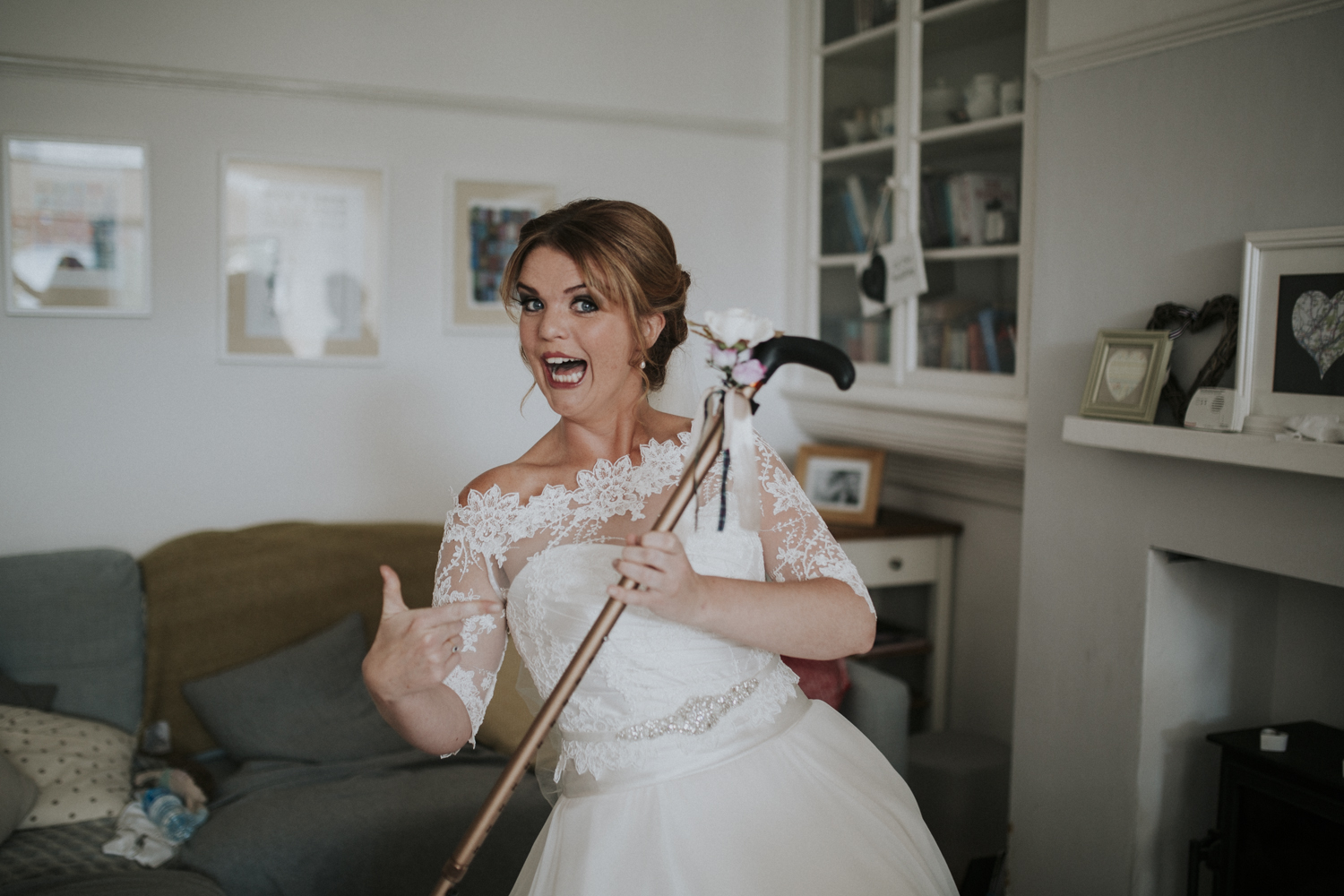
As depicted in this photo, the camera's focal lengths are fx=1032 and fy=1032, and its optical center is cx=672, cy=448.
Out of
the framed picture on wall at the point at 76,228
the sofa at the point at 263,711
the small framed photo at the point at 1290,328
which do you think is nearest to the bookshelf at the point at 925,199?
the small framed photo at the point at 1290,328

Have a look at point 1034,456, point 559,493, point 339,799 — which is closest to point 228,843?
point 339,799

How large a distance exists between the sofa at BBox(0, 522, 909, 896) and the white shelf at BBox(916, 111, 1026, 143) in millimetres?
1424

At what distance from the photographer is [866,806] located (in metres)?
1.40

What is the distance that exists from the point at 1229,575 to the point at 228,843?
2168 mm

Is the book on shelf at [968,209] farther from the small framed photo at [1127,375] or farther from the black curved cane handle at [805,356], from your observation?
the black curved cane handle at [805,356]

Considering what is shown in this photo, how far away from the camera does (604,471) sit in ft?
5.10

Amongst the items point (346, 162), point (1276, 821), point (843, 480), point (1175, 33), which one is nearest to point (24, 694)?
point (346, 162)

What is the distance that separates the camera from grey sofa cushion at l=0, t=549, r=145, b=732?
252cm

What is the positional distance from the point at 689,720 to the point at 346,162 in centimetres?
218

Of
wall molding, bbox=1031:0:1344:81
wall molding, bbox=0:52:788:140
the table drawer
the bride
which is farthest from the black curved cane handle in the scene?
wall molding, bbox=0:52:788:140

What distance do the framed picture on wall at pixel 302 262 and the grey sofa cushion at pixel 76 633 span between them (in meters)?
0.69

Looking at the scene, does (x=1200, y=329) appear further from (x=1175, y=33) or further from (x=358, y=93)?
(x=358, y=93)

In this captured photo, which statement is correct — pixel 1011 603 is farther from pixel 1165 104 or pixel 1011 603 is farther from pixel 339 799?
pixel 339 799

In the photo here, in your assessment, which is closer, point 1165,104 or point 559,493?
point 559,493
